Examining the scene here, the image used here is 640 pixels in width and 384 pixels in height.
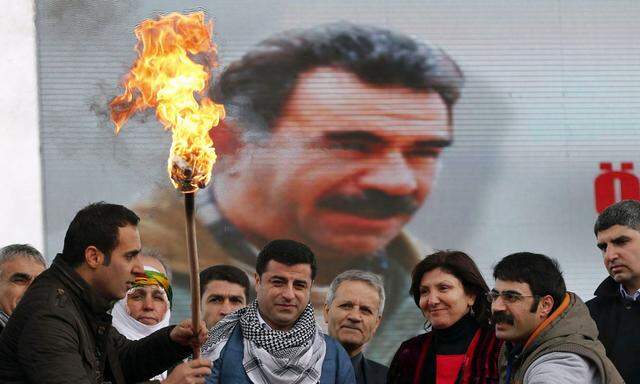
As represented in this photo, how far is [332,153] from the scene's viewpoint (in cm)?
759

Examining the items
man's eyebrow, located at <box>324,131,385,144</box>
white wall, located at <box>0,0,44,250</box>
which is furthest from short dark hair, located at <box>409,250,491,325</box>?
white wall, located at <box>0,0,44,250</box>

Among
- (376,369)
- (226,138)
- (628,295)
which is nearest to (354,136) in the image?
(226,138)

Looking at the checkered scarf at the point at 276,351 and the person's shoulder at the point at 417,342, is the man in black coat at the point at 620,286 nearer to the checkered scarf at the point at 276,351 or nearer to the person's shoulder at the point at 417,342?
the person's shoulder at the point at 417,342

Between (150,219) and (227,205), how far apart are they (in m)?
0.43

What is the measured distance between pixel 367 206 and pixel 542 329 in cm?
316

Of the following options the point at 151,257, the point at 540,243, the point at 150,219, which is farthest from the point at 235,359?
the point at 540,243

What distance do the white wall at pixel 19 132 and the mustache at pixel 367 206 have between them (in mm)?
1580

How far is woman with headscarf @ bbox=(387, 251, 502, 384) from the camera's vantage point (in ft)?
16.3

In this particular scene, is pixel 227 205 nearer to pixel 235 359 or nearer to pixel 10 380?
pixel 235 359

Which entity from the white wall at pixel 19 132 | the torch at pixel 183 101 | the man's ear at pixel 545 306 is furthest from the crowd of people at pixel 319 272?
the white wall at pixel 19 132

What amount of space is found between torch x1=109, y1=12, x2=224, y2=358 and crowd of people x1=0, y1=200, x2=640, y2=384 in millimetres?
206

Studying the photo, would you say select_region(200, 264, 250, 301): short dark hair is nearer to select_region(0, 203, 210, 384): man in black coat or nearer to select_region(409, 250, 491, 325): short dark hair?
select_region(409, 250, 491, 325): short dark hair

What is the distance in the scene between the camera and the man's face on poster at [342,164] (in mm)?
7543

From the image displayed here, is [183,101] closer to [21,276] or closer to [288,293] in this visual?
[288,293]
